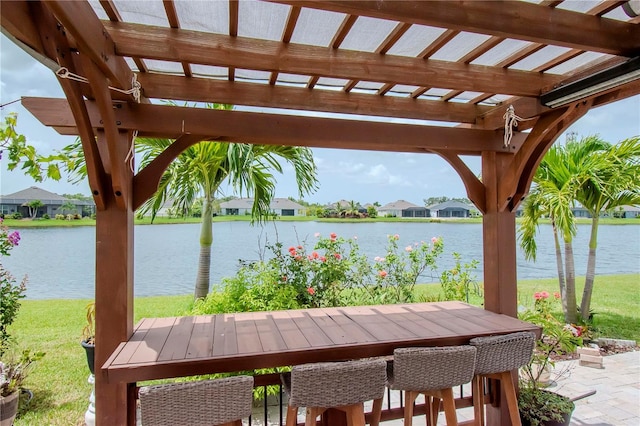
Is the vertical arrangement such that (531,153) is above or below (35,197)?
above

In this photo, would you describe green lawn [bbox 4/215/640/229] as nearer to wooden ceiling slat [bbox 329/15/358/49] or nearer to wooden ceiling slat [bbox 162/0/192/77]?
wooden ceiling slat [bbox 162/0/192/77]

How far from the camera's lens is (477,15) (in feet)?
4.44

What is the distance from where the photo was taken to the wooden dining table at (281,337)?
1852 millimetres

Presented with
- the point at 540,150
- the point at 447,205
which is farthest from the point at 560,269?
the point at 540,150

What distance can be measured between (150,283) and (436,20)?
5902mm

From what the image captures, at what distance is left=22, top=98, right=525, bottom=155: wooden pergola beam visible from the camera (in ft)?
7.21

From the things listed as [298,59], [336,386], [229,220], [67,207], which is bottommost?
[336,386]

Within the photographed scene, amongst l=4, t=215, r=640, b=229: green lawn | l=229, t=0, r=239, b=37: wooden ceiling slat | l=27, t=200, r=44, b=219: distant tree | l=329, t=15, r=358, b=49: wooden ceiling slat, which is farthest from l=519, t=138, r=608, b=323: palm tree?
l=27, t=200, r=44, b=219: distant tree

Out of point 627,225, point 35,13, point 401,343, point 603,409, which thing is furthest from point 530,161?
point 627,225

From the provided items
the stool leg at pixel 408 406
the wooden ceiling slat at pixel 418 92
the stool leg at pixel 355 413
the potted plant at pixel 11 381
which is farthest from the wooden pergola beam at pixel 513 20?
the potted plant at pixel 11 381

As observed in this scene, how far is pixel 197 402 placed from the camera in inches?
64.5

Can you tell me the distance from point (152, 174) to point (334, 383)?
162 centimetres

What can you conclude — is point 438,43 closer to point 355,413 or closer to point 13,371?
point 355,413

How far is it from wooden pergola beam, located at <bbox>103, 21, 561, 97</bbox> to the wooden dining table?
4.93 feet
